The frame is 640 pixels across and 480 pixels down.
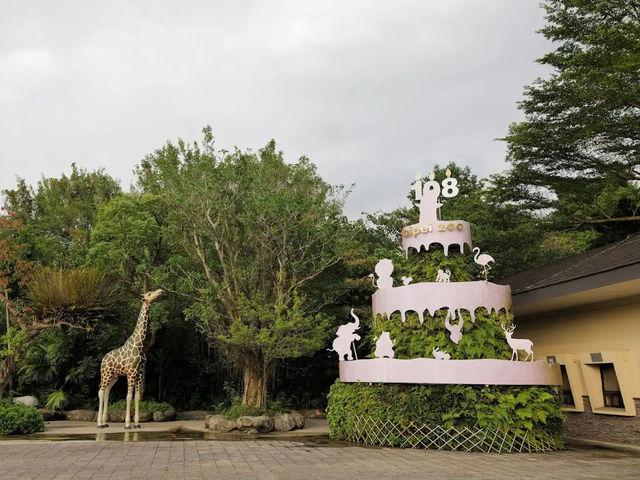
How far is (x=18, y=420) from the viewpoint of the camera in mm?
14164

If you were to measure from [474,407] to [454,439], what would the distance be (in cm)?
69

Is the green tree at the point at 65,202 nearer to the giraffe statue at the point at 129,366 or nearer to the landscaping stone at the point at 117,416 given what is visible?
the landscaping stone at the point at 117,416

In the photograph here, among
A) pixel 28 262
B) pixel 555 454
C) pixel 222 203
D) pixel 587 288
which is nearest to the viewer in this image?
pixel 555 454

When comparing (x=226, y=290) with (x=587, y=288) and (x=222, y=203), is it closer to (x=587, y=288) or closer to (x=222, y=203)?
(x=222, y=203)

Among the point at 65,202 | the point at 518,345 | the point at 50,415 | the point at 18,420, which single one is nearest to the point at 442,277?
the point at 518,345

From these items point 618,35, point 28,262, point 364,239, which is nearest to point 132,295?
point 28,262

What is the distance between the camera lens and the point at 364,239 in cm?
2291

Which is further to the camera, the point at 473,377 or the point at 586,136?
the point at 586,136

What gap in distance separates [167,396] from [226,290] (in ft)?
24.9

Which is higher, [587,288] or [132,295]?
[132,295]

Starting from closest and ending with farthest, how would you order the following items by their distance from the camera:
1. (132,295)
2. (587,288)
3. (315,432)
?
(587,288) → (315,432) → (132,295)

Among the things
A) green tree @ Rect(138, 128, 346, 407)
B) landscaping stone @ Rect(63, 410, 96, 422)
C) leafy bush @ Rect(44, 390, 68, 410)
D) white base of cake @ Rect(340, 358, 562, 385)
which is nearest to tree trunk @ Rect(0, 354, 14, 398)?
leafy bush @ Rect(44, 390, 68, 410)

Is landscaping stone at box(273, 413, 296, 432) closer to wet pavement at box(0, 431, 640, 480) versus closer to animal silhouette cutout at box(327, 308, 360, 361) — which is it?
wet pavement at box(0, 431, 640, 480)

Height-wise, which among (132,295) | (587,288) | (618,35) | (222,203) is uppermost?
(618,35)
